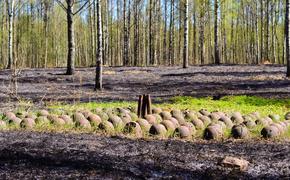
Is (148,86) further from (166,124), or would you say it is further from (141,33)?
(141,33)

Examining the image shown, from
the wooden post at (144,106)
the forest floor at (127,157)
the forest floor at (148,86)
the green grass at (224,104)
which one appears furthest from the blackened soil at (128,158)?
the forest floor at (148,86)

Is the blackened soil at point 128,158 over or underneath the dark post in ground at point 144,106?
underneath

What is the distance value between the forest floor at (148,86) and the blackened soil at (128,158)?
6.80m

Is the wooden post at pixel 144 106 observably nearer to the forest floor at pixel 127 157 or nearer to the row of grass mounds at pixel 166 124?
the row of grass mounds at pixel 166 124

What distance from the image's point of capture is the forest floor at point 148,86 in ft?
48.1

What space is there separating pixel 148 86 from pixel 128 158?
12.9m

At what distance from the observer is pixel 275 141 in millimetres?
6816

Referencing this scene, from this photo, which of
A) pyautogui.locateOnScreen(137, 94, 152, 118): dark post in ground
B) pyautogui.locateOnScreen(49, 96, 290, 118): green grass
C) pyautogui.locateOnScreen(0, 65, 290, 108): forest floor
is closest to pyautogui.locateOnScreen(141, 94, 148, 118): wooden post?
pyautogui.locateOnScreen(137, 94, 152, 118): dark post in ground

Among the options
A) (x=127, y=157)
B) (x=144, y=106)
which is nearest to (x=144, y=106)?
(x=144, y=106)

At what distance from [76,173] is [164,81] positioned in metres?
15.4

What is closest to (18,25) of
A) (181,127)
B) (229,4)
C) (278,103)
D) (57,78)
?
(229,4)

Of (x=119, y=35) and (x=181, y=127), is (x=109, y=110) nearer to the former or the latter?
(x=181, y=127)

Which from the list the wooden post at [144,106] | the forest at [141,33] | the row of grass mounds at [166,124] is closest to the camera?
the row of grass mounds at [166,124]

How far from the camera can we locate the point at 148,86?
60.2ft
